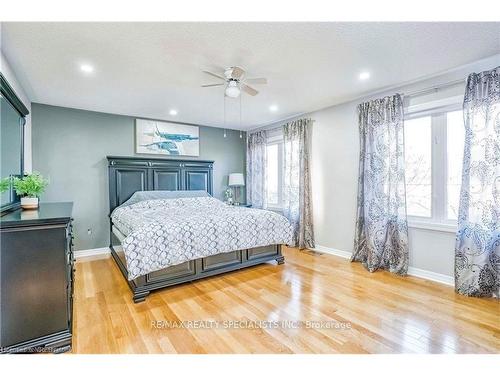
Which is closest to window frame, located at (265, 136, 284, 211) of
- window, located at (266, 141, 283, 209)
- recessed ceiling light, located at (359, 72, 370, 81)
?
window, located at (266, 141, 283, 209)

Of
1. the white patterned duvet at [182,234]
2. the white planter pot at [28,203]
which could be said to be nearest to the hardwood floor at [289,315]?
the white patterned duvet at [182,234]

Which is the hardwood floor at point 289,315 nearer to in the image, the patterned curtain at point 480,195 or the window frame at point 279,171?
the patterned curtain at point 480,195

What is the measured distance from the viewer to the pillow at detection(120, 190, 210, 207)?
4.18 metres

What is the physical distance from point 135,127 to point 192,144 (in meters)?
1.14

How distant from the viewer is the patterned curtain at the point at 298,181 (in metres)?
4.48

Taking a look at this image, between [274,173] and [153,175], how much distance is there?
8.33ft

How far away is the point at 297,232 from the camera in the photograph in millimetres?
4637

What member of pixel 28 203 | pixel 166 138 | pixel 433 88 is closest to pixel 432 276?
pixel 433 88

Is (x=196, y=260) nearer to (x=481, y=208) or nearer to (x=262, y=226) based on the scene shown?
(x=262, y=226)

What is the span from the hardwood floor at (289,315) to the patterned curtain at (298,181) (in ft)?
4.18

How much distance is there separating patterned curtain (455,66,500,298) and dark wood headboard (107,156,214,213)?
4201 mm

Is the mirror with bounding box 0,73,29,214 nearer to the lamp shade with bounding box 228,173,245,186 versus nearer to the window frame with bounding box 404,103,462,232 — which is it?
the lamp shade with bounding box 228,173,245,186

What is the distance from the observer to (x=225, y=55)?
2402 millimetres

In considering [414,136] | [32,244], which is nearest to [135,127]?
[32,244]
